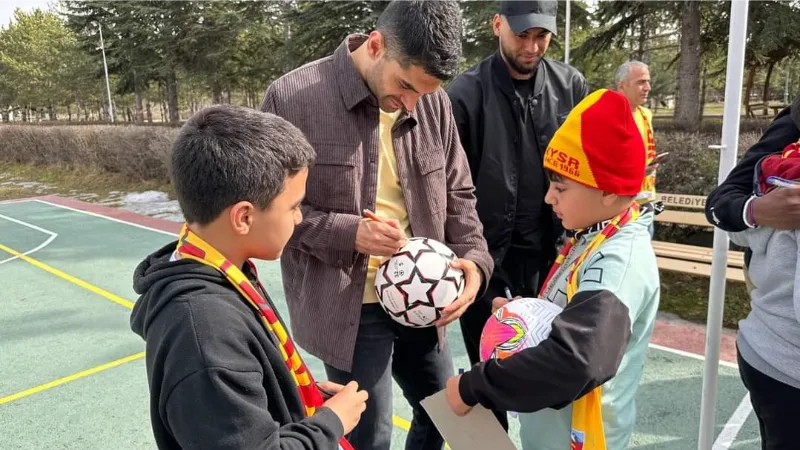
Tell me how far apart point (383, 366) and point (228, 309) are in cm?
92

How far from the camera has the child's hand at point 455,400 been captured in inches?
61.4

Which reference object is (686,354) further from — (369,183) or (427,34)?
(427,34)

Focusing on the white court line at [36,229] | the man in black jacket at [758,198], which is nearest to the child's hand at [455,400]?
the man in black jacket at [758,198]

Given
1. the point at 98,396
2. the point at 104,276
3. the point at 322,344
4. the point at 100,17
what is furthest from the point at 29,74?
the point at 322,344

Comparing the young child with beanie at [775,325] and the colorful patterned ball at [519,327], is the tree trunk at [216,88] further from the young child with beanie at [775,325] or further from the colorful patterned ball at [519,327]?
the young child with beanie at [775,325]

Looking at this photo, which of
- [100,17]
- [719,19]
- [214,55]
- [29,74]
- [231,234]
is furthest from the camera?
[29,74]

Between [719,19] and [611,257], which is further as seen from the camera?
[719,19]

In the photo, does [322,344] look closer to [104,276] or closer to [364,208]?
[364,208]

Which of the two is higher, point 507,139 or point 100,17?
point 100,17

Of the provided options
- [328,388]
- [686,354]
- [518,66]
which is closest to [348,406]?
[328,388]

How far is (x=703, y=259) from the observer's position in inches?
202

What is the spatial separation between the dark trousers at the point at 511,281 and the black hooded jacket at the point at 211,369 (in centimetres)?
131

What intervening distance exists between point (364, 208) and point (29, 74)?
4406cm

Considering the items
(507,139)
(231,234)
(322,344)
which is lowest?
(322,344)
